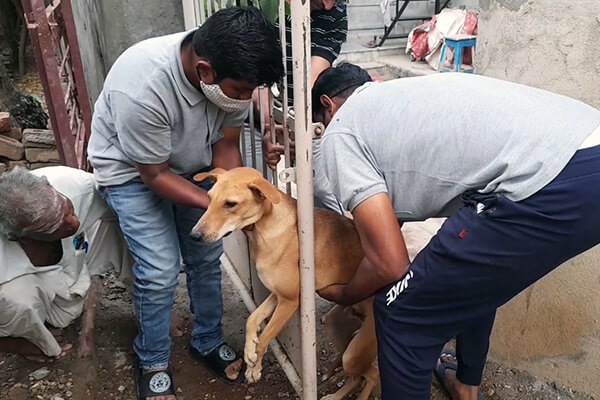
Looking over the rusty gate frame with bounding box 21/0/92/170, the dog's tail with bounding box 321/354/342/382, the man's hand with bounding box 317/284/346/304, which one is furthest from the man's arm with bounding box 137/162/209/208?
the rusty gate frame with bounding box 21/0/92/170

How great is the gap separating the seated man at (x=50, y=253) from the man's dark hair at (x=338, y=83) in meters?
1.24

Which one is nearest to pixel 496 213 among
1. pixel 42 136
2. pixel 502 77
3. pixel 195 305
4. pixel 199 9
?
pixel 502 77

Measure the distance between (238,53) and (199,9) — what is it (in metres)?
1.62

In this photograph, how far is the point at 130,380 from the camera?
2.85m

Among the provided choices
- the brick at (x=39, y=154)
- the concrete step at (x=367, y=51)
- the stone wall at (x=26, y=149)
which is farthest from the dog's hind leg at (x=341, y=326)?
the concrete step at (x=367, y=51)

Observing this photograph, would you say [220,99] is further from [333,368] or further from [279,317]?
[333,368]

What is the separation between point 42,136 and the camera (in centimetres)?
519

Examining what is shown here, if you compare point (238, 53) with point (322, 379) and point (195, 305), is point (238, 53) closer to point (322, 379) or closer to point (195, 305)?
point (195, 305)

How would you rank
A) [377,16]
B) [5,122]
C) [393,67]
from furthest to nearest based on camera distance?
[377,16] < [393,67] < [5,122]

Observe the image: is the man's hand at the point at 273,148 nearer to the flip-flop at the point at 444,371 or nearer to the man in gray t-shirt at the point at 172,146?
the man in gray t-shirt at the point at 172,146

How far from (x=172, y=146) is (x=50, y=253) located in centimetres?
97

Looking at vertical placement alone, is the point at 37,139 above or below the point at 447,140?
below

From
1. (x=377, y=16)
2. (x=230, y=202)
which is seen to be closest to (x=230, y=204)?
(x=230, y=202)

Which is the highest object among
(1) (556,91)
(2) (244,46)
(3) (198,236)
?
(2) (244,46)
